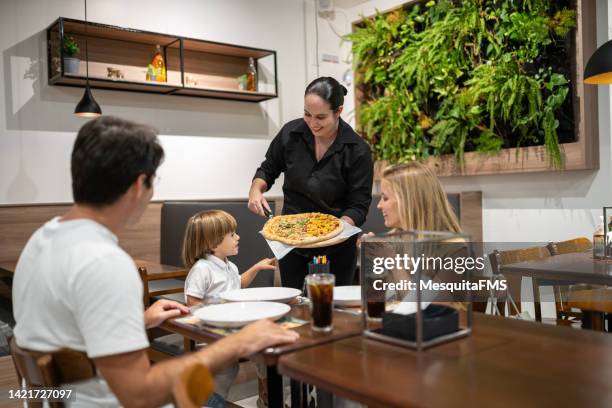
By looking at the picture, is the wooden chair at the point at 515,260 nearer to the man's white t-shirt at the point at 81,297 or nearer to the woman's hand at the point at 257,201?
the woman's hand at the point at 257,201

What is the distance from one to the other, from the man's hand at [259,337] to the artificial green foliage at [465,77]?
Answer: 3.43 m

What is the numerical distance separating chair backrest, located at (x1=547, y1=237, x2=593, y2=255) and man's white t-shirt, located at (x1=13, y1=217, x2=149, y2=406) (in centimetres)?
285

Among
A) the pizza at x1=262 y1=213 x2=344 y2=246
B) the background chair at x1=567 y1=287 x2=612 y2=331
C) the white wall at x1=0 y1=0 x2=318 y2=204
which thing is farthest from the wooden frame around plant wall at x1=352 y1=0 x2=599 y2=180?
the white wall at x1=0 y1=0 x2=318 y2=204

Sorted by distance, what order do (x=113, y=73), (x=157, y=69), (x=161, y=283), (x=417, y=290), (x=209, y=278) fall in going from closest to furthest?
(x=417, y=290) < (x=209, y=278) < (x=161, y=283) < (x=113, y=73) < (x=157, y=69)

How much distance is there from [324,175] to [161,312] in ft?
3.87

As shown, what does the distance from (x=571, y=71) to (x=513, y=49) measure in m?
0.52

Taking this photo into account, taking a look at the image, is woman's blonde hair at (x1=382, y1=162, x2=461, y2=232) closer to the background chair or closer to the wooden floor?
the background chair

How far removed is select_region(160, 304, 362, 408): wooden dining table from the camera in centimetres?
135

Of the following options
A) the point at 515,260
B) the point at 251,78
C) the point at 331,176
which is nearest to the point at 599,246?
the point at 515,260

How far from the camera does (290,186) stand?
2779 mm

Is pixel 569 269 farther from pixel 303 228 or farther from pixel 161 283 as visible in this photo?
pixel 161 283

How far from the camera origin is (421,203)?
6.22 ft

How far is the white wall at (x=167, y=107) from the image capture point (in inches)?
168

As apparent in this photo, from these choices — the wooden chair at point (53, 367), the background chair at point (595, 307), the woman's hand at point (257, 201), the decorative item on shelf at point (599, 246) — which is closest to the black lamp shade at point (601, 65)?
the decorative item on shelf at point (599, 246)
